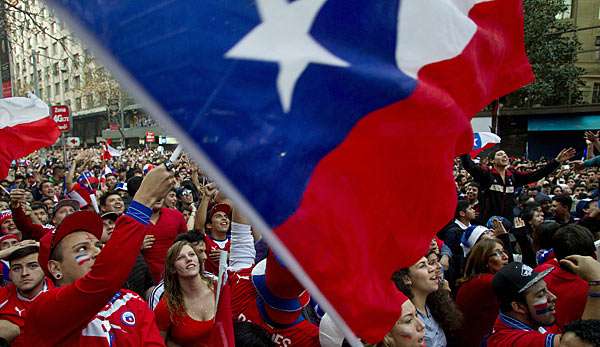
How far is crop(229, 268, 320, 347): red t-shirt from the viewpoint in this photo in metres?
3.13

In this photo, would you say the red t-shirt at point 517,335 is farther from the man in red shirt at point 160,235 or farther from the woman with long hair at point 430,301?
the man in red shirt at point 160,235

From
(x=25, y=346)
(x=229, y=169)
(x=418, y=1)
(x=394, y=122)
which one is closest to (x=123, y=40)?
(x=229, y=169)

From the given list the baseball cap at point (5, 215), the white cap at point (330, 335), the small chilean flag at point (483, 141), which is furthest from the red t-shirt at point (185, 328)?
the small chilean flag at point (483, 141)

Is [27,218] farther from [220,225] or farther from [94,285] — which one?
[94,285]

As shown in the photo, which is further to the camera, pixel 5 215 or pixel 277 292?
pixel 5 215

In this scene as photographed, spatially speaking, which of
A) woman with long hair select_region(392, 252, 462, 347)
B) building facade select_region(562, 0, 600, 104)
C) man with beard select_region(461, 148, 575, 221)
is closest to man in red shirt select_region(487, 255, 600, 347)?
woman with long hair select_region(392, 252, 462, 347)

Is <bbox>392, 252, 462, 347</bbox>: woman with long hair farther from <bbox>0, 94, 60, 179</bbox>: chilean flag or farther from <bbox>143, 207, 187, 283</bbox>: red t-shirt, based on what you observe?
<bbox>0, 94, 60, 179</bbox>: chilean flag

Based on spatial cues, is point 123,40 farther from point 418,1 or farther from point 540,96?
point 540,96

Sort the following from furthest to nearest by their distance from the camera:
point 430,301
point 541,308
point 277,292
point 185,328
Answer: point 430,301, point 541,308, point 185,328, point 277,292

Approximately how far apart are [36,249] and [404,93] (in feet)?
8.23

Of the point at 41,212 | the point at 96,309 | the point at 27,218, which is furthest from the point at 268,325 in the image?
the point at 41,212

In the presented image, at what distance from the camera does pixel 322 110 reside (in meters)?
1.62

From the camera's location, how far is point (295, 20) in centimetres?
158

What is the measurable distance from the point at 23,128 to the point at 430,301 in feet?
14.3
